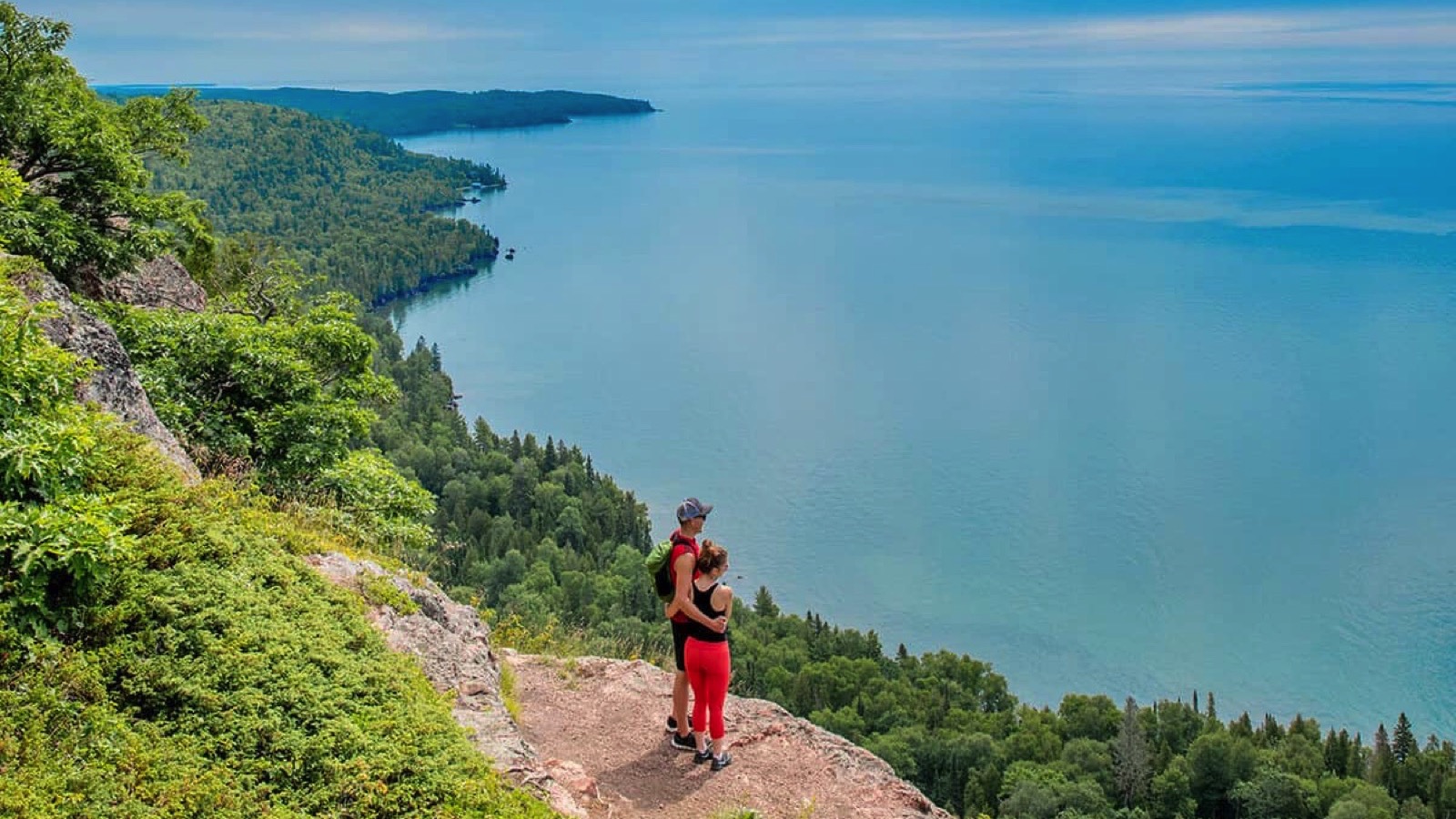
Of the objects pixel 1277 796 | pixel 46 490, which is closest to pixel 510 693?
pixel 46 490

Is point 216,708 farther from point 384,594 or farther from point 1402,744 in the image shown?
point 1402,744

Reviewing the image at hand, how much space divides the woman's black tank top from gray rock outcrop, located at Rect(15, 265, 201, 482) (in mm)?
4932

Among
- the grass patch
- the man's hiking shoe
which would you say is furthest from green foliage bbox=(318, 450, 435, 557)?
the man's hiking shoe

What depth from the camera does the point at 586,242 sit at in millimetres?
147500

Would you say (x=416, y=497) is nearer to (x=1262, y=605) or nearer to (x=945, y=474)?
(x=1262, y=605)

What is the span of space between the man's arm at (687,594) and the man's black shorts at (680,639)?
313mm

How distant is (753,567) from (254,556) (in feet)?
169

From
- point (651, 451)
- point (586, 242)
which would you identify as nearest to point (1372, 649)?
point (651, 451)

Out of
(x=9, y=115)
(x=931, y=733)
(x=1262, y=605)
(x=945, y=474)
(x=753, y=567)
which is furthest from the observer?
(x=945, y=474)

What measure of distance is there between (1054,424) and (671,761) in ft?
236

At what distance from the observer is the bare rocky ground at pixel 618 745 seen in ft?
31.2

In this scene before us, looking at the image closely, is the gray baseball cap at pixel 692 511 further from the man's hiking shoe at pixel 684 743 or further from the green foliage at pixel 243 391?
the green foliage at pixel 243 391

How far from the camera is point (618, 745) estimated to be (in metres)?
11.0

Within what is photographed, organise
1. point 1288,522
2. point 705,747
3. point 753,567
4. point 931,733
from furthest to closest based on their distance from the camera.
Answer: point 1288,522, point 753,567, point 931,733, point 705,747
